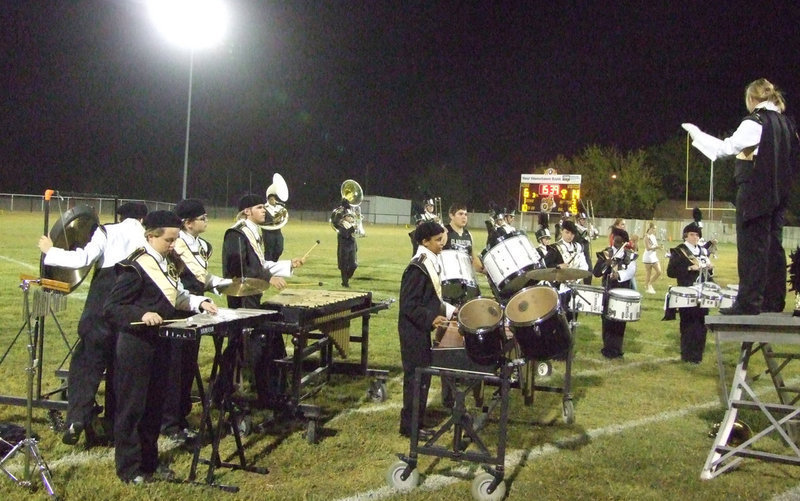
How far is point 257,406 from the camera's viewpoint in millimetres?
5945

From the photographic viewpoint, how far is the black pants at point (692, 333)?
905cm

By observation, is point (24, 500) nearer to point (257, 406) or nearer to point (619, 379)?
point (257, 406)

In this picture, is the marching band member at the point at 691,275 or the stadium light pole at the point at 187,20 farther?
the stadium light pole at the point at 187,20

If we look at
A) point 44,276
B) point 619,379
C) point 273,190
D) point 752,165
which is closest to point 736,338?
point 752,165

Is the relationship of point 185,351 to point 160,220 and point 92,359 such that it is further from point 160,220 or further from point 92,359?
point 160,220

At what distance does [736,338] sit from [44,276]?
5309mm

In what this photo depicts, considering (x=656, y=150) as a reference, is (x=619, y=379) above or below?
below

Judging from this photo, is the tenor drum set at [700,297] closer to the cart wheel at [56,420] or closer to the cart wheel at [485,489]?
the cart wheel at [485,489]

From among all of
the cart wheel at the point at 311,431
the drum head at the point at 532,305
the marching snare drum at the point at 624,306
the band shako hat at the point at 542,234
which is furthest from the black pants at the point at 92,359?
the band shako hat at the point at 542,234

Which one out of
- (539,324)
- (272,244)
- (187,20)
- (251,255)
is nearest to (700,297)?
(539,324)

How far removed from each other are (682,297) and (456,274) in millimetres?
3520

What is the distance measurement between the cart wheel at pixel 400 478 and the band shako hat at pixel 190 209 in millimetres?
2853

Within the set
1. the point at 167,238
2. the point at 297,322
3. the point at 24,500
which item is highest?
the point at 167,238

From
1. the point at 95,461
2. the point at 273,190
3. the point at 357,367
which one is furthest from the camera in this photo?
the point at 273,190
